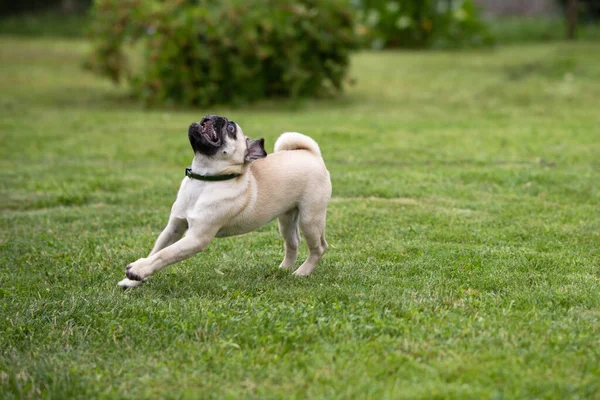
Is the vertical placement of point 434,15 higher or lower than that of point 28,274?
higher

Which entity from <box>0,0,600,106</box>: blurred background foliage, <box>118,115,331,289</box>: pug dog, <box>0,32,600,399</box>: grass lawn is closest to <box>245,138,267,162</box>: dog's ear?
<box>118,115,331,289</box>: pug dog

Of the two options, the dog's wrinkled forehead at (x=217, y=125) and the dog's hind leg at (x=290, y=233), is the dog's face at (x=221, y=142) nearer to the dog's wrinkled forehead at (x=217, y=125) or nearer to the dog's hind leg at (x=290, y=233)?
the dog's wrinkled forehead at (x=217, y=125)

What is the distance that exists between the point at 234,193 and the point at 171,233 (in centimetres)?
48

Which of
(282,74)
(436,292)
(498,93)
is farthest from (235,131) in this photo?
(498,93)

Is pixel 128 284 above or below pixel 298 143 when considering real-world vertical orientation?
below

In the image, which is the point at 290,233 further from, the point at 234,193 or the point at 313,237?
the point at 234,193

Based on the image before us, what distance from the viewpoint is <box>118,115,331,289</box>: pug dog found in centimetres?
464

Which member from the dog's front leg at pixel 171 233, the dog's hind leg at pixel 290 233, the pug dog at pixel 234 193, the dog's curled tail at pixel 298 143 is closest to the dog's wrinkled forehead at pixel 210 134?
the pug dog at pixel 234 193

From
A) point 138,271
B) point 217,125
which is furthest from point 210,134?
point 138,271

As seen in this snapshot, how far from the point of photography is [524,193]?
749 cm

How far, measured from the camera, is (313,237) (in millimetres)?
5074

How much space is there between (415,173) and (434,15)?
1414cm

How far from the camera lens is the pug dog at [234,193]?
4.64m

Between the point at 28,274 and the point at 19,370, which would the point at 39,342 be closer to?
the point at 19,370
